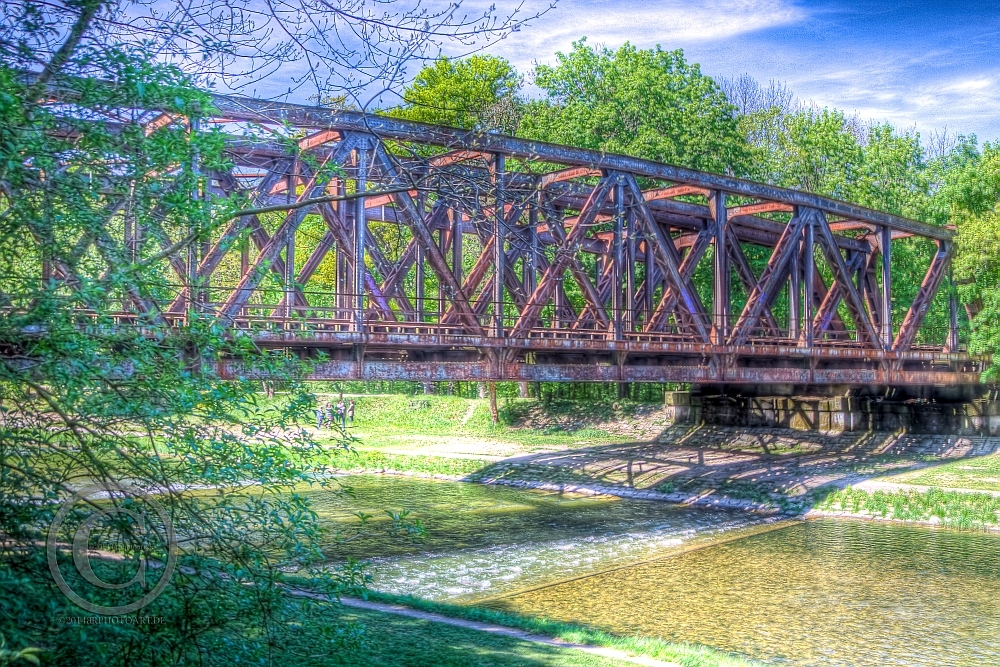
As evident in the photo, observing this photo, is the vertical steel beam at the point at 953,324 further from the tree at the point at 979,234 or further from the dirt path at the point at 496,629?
the dirt path at the point at 496,629

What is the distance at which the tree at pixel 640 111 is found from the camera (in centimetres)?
4275

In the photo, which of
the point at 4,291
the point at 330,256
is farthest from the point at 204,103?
the point at 330,256

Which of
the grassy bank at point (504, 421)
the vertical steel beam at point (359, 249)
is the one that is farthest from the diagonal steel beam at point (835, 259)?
the vertical steel beam at point (359, 249)

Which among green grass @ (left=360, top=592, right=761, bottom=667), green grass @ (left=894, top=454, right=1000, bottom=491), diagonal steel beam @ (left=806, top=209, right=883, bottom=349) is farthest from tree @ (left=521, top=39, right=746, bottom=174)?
green grass @ (left=360, top=592, right=761, bottom=667)

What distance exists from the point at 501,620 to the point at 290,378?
5982 millimetres

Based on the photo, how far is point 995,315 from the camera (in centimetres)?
3303

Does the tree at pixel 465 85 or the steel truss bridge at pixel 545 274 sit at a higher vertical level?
the tree at pixel 465 85

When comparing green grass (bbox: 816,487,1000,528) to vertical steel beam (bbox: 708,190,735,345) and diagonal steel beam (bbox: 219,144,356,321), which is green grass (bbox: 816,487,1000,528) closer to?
vertical steel beam (bbox: 708,190,735,345)

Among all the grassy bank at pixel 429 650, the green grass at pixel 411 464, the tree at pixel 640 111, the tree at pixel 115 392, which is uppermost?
the tree at pixel 640 111

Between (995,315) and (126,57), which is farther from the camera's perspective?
(995,315)

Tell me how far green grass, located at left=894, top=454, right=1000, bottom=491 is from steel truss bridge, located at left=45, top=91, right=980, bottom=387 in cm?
416

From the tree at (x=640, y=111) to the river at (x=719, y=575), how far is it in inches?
830

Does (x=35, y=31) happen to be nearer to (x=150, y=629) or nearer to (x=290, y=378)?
(x=290, y=378)

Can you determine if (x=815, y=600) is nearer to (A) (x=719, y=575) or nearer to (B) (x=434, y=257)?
(A) (x=719, y=575)
